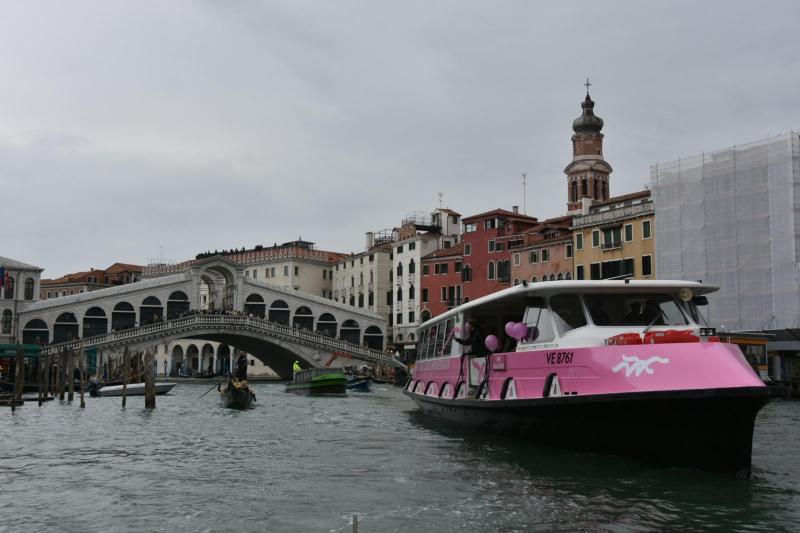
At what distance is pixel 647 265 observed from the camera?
1385 inches

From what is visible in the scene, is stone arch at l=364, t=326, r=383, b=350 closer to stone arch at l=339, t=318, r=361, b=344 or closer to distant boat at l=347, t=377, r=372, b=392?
stone arch at l=339, t=318, r=361, b=344

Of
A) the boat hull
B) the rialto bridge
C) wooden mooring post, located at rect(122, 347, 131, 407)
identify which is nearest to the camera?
the boat hull

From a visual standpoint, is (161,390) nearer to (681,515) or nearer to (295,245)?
(681,515)

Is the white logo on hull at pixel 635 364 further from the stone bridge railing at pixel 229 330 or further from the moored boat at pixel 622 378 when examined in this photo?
the stone bridge railing at pixel 229 330

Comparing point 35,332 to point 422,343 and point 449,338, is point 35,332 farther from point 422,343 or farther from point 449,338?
point 449,338

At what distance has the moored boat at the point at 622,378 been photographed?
Result: 8.44m

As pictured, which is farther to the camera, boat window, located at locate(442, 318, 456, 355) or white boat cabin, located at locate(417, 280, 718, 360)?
boat window, located at locate(442, 318, 456, 355)

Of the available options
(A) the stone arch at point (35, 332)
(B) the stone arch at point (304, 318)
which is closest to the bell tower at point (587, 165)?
(B) the stone arch at point (304, 318)

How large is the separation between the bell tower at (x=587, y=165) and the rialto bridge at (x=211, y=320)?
14.7 meters

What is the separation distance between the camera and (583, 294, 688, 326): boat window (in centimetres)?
1025

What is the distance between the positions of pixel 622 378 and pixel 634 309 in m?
1.66

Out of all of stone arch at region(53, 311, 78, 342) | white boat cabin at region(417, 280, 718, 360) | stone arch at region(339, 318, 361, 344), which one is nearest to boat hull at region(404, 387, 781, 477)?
white boat cabin at region(417, 280, 718, 360)

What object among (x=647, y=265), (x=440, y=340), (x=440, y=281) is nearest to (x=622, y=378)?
(x=440, y=340)

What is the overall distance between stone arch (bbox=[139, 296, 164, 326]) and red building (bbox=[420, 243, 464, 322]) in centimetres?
1547
